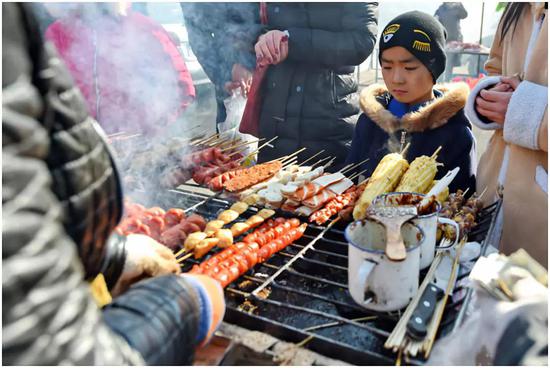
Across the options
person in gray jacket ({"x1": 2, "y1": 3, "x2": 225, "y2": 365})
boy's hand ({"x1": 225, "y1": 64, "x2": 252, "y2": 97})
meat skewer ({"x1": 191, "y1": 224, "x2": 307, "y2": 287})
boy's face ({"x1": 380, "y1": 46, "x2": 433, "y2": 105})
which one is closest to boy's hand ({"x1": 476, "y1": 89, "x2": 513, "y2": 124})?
boy's face ({"x1": 380, "y1": 46, "x2": 433, "y2": 105})

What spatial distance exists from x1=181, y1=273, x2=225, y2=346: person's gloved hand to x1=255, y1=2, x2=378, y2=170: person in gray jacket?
3470 millimetres

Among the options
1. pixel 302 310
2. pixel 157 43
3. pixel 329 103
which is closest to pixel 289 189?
pixel 302 310

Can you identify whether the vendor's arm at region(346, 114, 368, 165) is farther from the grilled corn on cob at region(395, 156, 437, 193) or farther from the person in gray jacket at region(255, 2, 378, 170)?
the grilled corn on cob at region(395, 156, 437, 193)

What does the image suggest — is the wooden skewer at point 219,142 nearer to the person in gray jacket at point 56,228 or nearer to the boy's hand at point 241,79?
the boy's hand at point 241,79

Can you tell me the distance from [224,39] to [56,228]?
19.1 ft

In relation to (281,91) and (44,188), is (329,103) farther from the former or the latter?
(44,188)

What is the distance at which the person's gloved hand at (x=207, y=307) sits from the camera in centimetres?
169

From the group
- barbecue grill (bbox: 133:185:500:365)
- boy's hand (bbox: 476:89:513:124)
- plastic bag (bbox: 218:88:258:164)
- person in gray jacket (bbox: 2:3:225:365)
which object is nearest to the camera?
person in gray jacket (bbox: 2:3:225:365)

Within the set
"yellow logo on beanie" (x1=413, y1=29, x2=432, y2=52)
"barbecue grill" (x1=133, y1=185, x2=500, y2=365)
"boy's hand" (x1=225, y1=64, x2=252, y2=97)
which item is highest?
"yellow logo on beanie" (x1=413, y1=29, x2=432, y2=52)

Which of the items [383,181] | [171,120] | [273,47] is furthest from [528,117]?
[171,120]

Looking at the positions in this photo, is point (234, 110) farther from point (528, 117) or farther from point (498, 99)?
point (528, 117)

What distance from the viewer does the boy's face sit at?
412 centimetres

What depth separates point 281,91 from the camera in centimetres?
529

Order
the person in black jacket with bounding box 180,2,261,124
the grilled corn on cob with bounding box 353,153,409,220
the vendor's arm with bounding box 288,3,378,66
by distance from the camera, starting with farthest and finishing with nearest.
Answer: the person in black jacket with bounding box 180,2,261,124
the vendor's arm with bounding box 288,3,378,66
the grilled corn on cob with bounding box 353,153,409,220
